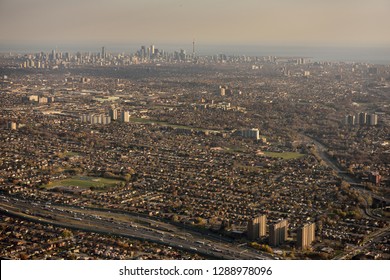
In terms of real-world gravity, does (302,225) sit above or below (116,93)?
below

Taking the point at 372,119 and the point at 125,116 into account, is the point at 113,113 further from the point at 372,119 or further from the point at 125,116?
the point at 372,119

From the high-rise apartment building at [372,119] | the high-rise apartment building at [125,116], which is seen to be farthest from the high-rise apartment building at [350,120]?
the high-rise apartment building at [125,116]

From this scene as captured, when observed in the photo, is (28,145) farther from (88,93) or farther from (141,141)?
(88,93)

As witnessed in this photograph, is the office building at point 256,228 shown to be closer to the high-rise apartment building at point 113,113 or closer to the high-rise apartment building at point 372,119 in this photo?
the high-rise apartment building at point 372,119

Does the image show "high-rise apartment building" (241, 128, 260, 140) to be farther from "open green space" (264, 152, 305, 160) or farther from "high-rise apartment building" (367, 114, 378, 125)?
"high-rise apartment building" (367, 114, 378, 125)
